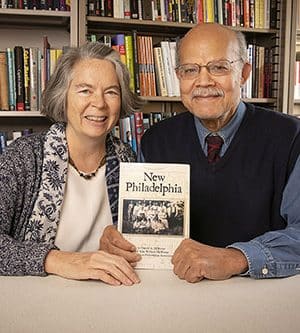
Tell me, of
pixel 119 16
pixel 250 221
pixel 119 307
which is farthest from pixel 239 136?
pixel 119 16

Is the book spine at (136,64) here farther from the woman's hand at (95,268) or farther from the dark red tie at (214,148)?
the woman's hand at (95,268)

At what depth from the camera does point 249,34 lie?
2678 millimetres

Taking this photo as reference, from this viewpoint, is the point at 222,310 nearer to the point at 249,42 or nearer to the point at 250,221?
the point at 250,221

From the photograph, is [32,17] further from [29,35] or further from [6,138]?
[6,138]

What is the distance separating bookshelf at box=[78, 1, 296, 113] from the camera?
2.39 m

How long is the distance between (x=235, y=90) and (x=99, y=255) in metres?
0.70

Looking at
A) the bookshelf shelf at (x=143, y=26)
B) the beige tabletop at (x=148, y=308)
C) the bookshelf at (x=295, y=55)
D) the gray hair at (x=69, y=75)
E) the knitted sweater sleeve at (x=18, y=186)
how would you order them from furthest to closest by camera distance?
the bookshelf at (x=295, y=55), the bookshelf shelf at (x=143, y=26), the gray hair at (x=69, y=75), the knitted sweater sleeve at (x=18, y=186), the beige tabletop at (x=148, y=308)

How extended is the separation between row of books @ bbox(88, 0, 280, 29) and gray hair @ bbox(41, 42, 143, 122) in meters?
0.94

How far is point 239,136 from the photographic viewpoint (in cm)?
134

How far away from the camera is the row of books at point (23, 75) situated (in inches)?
87.5

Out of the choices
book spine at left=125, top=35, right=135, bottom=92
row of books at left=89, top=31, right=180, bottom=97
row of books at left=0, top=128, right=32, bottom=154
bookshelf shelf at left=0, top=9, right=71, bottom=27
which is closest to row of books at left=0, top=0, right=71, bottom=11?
bookshelf shelf at left=0, top=9, right=71, bottom=27

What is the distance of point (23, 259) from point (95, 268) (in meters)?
0.17

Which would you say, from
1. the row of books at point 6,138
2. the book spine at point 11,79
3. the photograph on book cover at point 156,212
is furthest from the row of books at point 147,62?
the photograph on book cover at point 156,212

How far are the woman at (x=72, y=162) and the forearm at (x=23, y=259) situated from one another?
0.14 metres
